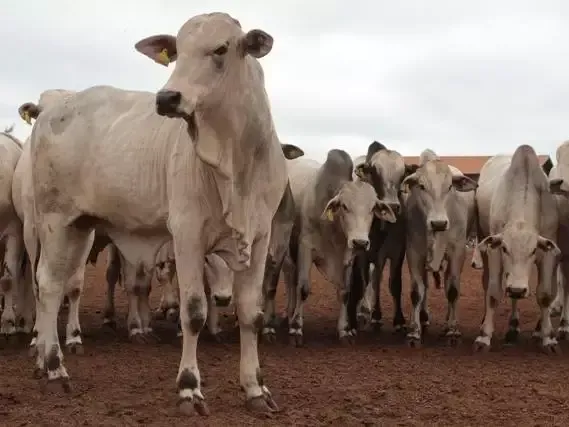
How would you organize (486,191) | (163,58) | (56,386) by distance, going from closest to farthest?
(163,58) < (56,386) < (486,191)

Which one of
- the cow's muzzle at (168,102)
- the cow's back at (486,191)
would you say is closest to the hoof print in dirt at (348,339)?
the cow's back at (486,191)

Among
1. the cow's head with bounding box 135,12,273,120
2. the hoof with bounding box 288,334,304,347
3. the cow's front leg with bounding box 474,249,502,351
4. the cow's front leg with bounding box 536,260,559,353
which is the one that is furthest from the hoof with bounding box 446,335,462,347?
the cow's head with bounding box 135,12,273,120

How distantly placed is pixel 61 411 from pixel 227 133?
2.02m

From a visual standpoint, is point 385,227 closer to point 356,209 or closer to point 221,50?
point 356,209

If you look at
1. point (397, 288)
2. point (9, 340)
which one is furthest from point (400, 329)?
point (9, 340)

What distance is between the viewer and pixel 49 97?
893 centimetres

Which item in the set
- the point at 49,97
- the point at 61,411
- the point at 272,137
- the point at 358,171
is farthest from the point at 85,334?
the point at 272,137

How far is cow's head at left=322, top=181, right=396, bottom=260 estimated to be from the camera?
28.5 feet

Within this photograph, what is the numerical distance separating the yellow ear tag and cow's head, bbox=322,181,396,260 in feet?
11.4

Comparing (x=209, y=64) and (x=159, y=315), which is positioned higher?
(x=209, y=64)

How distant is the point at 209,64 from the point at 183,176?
77cm

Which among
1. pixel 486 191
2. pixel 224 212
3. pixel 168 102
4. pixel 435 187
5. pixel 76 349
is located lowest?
pixel 76 349

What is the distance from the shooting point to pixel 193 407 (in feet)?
17.4

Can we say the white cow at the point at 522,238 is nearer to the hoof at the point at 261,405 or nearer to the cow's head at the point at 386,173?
the cow's head at the point at 386,173
